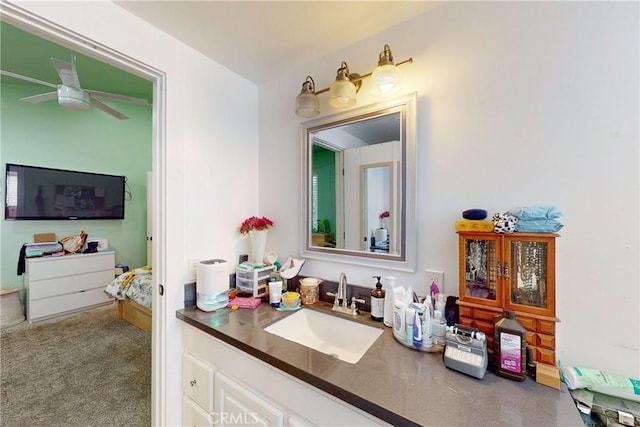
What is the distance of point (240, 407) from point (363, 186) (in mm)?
1139

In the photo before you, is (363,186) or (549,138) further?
(363,186)

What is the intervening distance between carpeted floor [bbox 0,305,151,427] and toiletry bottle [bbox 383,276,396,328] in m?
1.64

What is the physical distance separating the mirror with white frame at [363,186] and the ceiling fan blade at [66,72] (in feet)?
6.21

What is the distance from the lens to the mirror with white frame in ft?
3.85

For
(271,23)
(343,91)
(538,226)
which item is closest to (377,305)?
(538,226)

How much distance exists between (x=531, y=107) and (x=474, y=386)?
0.99m

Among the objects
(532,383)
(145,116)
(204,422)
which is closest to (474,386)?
(532,383)

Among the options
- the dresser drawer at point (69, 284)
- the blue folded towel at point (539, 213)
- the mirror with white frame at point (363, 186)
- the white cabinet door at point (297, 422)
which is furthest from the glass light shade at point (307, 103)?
the dresser drawer at point (69, 284)

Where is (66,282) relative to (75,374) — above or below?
above

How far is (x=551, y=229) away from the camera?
0.81m

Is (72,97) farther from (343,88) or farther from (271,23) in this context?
(343,88)

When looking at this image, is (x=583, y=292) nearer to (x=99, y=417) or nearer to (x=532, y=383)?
(x=532, y=383)

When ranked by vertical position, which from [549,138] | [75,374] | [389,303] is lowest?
[75,374]

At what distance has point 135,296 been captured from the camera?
267 cm
